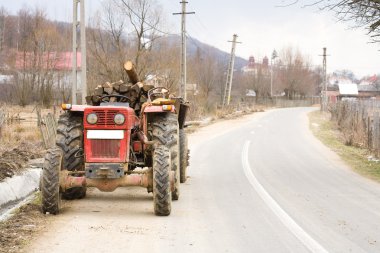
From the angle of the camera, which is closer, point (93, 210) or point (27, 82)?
point (93, 210)

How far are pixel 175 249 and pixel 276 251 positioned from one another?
3.95ft

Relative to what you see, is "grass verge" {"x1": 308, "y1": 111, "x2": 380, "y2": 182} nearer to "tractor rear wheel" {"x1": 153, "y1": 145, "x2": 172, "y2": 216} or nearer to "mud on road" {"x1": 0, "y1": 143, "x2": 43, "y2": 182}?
"tractor rear wheel" {"x1": 153, "y1": 145, "x2": 172, "y2": 216}

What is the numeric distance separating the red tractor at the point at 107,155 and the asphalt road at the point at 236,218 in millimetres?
458

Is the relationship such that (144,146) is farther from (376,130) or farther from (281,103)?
(281,103)

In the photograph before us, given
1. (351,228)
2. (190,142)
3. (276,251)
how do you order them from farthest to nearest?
(190,142) < (351,228) < (276,251)

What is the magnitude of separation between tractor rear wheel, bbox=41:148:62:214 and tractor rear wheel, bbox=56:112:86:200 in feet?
2.27

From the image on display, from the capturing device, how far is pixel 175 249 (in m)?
7.34

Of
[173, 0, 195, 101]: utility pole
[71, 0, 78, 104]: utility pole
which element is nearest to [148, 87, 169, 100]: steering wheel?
[71, 0, 78, 104]: utility pole

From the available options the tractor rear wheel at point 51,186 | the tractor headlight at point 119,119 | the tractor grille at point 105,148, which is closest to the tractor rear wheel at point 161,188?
the tractor grille at point 105,148


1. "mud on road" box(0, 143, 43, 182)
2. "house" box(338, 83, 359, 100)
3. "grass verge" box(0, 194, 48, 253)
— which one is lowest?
"grass verge" box(0, 194, 48, 253)

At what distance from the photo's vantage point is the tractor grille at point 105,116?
9555 millimetres

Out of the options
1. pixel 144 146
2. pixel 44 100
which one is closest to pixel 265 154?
pixel 144 146

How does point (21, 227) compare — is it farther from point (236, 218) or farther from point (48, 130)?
point (48, 130)

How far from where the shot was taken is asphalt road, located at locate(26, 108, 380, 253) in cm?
761
